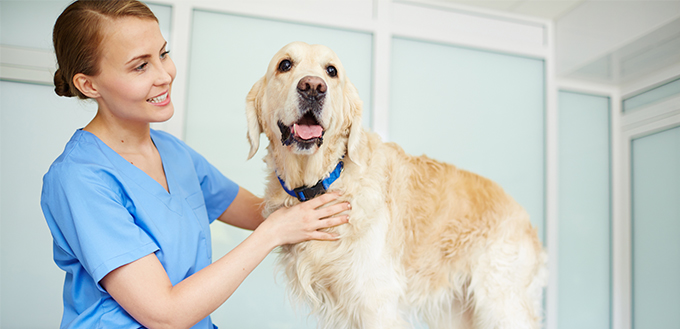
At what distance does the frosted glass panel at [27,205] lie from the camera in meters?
2.08

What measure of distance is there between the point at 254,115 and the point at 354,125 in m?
0.35

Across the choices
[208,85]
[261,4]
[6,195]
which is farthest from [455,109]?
[6,195]

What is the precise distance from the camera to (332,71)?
1352 millimetres

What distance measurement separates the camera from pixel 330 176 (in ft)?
4.46

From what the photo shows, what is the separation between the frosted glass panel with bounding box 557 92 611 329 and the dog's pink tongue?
234cm

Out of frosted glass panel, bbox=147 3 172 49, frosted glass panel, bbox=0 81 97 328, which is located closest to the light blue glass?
frosted glass panel, bbox=147 3 172 49

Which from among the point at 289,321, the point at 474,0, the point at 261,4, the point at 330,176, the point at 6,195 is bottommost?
the point at 289,321

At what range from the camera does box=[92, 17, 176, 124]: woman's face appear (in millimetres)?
1138

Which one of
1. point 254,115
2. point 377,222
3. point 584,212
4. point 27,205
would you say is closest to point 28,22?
point 27,205

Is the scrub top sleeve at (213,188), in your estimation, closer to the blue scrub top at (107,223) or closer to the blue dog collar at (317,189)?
the blue scrub top at (107,223)

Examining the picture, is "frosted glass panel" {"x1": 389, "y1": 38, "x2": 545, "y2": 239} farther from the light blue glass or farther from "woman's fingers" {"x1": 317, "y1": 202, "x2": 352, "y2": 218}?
"woman's fingers" {"x1": 317, "y1": 202, "x2": 352, "y2": 218}

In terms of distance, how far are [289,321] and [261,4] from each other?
189cm

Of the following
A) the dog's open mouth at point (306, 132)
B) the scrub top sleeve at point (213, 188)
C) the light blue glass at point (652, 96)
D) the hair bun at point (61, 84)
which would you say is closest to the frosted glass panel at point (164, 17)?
the scrub top sleeve at point (213, 188)

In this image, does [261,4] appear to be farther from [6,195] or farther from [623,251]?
[623,251]
